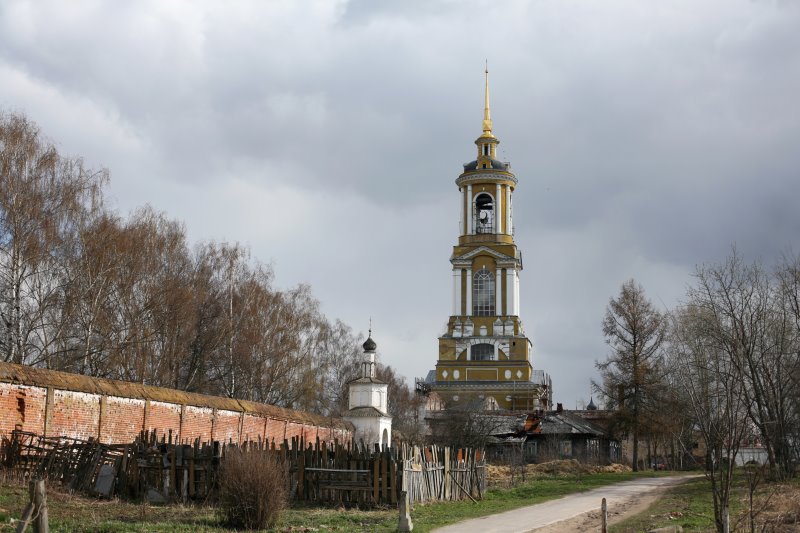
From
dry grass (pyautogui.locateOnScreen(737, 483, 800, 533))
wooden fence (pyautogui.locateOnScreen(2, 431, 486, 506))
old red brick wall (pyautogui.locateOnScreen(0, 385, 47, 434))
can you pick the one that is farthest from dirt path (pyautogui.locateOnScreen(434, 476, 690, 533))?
old red brick wall (pyautogui.locateOnScreen(0, 385, 47, 434))

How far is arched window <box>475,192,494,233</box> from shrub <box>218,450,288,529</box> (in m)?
58.3

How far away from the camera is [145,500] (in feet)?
64.7

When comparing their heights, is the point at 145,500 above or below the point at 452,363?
below

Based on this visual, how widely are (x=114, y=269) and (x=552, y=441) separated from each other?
102ft

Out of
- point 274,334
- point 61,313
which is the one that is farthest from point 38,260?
point 274,334

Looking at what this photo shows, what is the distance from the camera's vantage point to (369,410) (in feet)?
140

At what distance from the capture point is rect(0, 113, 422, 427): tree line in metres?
28.4

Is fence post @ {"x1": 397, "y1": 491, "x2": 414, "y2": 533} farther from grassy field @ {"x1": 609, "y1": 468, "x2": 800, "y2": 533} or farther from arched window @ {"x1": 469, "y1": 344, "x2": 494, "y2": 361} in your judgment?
arched window @ {"x1": 469, "y1": 344, "x2": 494, "y2": 361}

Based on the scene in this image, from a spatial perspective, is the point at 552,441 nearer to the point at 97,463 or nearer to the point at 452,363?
the point at 452,363

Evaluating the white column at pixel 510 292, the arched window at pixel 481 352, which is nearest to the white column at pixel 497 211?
the white column at pixel 510 292

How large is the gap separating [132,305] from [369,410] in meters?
Result: 12.2

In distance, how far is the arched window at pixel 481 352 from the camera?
231 ft

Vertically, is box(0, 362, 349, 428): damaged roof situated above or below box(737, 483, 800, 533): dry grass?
above

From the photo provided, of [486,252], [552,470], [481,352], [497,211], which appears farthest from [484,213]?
[552,470]
